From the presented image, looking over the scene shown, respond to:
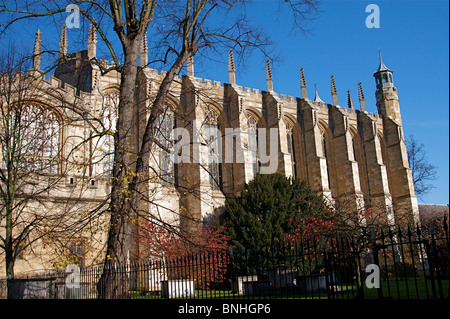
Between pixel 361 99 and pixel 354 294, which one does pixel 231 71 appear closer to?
pixel 361 99

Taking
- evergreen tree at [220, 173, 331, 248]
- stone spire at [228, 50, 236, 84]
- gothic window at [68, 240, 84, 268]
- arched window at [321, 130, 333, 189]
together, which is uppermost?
stone spire at [228, 50, 236, 84]

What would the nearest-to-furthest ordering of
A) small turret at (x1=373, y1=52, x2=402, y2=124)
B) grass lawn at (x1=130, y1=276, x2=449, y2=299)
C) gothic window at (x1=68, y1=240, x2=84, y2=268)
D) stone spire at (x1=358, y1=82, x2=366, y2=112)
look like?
grass lawn at (x1=130, y1=276, x2=449, y2=299)
gothic window at (x1=68, y1=240, x2=84, y2=268)
stone spire at (x1=358, y1=82, x2=366, y2=112)
small turret at (x1=373, y1=52, x2=402, y2=124)

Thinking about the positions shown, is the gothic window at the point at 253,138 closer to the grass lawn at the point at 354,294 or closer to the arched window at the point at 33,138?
the arched window at the point at 33,138

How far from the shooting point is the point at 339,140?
30125 mm

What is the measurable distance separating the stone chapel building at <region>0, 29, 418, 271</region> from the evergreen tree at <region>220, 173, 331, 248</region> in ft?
6.38

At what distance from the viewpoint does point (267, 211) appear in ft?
61.0

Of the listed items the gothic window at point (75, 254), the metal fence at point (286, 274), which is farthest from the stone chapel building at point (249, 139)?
the metal fence at point (286, 274)

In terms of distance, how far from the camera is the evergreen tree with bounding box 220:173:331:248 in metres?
17.4

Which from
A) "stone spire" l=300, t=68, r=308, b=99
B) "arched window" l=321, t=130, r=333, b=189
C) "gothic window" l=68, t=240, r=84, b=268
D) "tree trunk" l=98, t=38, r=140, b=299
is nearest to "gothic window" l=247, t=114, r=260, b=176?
"stone spire" l=300, t=68, r=308, b=99

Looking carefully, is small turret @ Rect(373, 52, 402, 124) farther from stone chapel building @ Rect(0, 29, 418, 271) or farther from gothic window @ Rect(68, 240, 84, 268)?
gothic window @ Rect(68, 240, 84, 268)

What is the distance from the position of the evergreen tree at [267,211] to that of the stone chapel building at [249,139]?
1.95 meters
